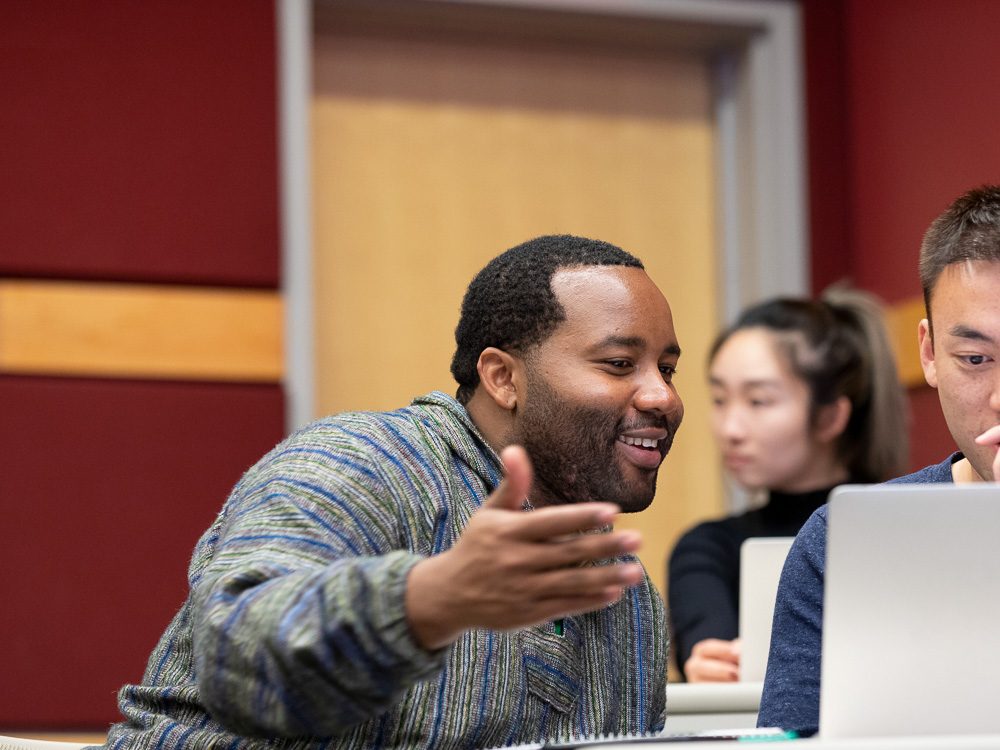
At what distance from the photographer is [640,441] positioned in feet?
4.13

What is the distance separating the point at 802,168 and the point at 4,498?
217cm

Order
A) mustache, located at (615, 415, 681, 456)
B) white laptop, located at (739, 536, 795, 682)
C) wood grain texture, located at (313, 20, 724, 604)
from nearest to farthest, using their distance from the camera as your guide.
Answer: mustache, located at (615, 415, 681, 456), white laptop, located at (739, 536, 795, 682), wood grain texture, located at (313, 20, 724, 604)

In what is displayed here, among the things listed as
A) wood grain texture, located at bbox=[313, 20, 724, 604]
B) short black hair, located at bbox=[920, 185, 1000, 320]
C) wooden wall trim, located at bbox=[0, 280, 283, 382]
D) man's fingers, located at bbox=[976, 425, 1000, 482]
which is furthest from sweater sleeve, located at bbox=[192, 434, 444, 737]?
wood grain texture, located at bbox=[313, 20, 724, 604]

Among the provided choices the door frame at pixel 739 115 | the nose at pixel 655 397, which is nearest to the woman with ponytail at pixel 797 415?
the door frame at pixel 739 115

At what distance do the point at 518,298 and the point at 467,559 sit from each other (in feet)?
1.84

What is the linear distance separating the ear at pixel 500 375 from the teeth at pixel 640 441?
0.12 m

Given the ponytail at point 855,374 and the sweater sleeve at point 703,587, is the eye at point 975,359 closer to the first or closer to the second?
the sweater sleeve at point 703,587

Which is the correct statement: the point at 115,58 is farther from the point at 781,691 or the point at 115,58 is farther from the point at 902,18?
the point at 781,691

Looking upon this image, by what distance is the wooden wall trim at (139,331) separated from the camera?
8.93 ft

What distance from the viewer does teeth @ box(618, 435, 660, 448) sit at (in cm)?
125

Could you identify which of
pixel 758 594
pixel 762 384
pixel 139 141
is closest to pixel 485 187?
pixel 139 141

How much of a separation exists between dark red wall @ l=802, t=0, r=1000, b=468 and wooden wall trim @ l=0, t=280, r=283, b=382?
1509 millimetres

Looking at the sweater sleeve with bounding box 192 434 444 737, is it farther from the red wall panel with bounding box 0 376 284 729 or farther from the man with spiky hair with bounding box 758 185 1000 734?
the red wall panel with bounding box 0 376 284 729

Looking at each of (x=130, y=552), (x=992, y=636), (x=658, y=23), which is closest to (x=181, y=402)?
(x=130, y=552)
